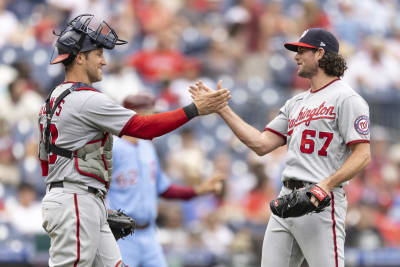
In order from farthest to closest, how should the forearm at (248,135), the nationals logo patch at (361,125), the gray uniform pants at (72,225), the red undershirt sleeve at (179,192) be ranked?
1. the red undershirt sleeve at (179,192)
2. the forearm at (248,135)
3. the nationals logo patch at (361,125)
4. the gray uniform pants at (72,225)

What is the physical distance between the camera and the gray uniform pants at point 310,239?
472 centimetres

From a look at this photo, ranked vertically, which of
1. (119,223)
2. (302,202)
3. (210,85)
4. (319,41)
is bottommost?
(119,223)

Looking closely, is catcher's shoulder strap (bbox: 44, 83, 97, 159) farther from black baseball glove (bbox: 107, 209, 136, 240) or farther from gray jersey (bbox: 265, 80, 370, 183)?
gray jersey (bbox: 265, 80, 370, 183)

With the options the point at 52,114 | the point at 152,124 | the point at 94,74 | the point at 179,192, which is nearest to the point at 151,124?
the point at 152,124

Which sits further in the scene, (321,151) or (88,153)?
(321,151)

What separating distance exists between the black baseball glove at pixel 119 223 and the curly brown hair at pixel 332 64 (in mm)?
1736

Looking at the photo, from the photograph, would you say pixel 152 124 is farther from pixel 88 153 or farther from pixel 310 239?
pixel 310 239

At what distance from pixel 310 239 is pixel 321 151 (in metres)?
0.59

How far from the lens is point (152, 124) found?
4551 mm

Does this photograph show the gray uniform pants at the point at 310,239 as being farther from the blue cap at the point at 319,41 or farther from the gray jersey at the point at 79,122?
the gray jersey at the point at 79,122

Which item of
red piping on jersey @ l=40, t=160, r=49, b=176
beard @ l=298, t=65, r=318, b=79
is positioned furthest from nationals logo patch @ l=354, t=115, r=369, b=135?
red piping on jersey @ l=40, t=160, r=49, b=176

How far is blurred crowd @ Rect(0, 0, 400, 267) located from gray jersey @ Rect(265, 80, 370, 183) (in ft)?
11.2

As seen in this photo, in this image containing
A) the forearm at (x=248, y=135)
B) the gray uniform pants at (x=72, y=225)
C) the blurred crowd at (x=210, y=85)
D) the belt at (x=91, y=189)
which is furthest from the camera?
the blurred crowd at (x=210, y=85)

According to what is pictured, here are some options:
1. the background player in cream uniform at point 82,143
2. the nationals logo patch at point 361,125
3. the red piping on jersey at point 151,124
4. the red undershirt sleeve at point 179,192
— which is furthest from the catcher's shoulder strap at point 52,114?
the red undershirt sleeve at point 179,192
